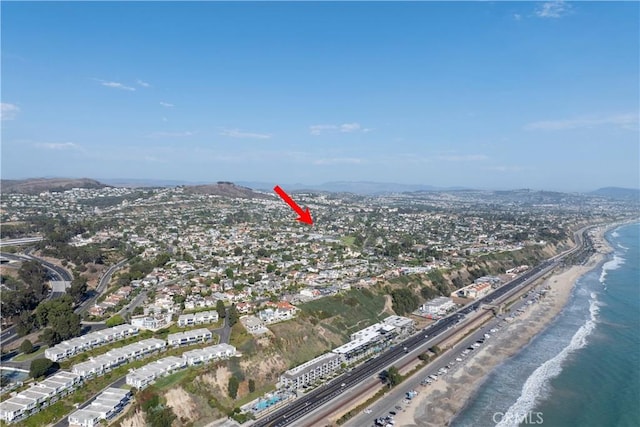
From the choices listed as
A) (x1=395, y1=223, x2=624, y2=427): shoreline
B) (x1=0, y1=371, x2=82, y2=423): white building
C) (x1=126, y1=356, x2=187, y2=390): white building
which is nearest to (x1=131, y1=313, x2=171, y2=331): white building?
(x1=126, y1=356, x2=187, y2=390): white building

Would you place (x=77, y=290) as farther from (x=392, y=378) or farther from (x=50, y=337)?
(x=392, y=378)

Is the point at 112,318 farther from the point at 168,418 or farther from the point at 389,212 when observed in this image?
the point at 389,212

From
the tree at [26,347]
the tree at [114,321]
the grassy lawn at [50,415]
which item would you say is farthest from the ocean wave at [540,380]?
the tree at [26,347]

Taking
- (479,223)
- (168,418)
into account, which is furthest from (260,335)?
(479,223)

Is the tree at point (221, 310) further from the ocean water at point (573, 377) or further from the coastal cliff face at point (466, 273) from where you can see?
the ocean water at point (573, 377)

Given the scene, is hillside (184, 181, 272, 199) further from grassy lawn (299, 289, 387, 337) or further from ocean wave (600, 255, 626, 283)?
ocean wave (600, 255, 626, 283)
